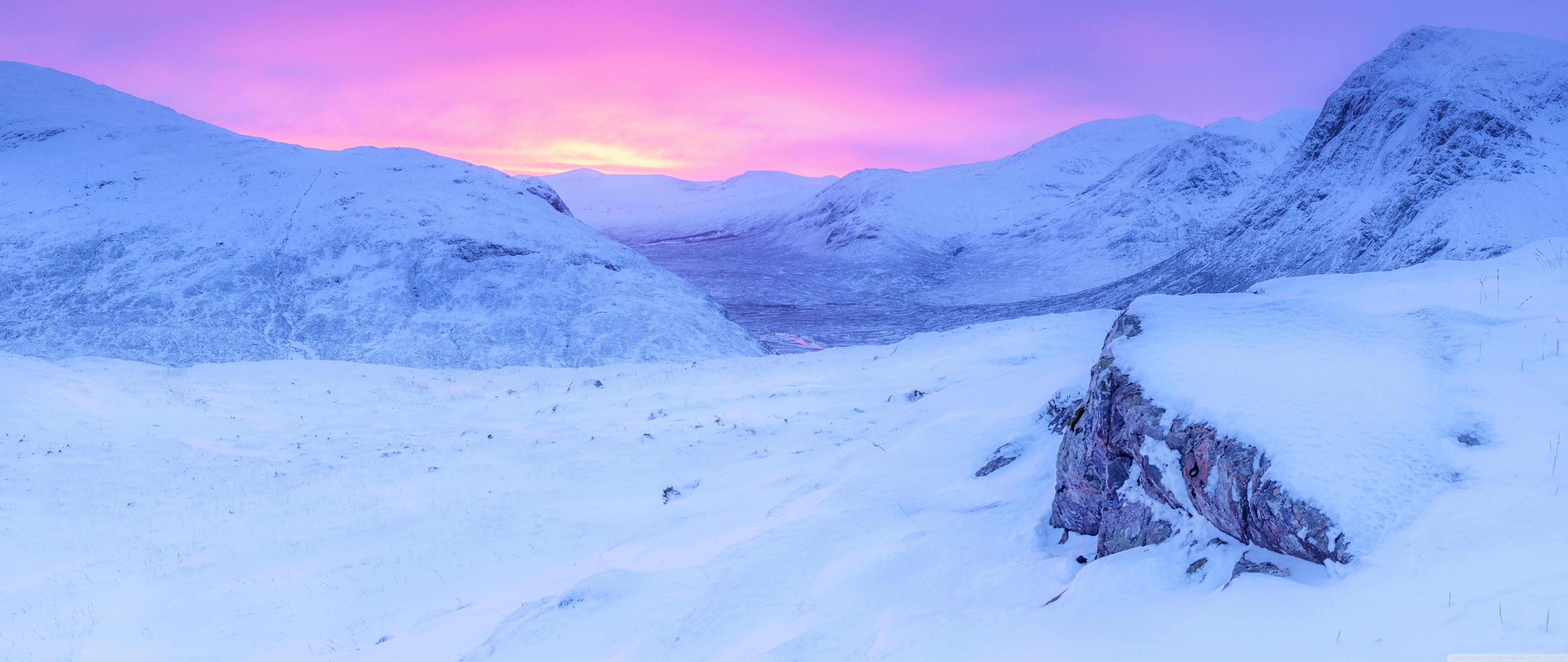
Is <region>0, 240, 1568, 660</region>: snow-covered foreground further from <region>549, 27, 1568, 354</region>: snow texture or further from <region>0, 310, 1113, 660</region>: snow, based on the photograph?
<region>549, 27, 1568, 354</region>: snow texture

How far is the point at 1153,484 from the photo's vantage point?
216 inches

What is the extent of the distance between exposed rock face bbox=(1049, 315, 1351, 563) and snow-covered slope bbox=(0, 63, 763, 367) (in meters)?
26.3

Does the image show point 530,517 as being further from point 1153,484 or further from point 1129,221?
point 1129,221

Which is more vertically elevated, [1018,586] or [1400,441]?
[1400,441]

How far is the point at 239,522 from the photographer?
38.3 feet

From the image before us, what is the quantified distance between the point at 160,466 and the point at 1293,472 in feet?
57.9

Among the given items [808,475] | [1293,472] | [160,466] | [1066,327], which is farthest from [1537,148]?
[160,466]

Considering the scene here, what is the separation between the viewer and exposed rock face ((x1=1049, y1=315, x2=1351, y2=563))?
4.25m

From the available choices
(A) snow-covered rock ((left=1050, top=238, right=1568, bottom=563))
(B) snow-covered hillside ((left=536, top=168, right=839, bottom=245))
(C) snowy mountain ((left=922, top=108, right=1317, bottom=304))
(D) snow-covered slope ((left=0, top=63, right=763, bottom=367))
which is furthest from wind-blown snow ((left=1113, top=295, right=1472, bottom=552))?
(B) snow-covered hillside ((left=536, top=168, right=839, bottom=245))

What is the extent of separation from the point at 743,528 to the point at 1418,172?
34734 millimetres

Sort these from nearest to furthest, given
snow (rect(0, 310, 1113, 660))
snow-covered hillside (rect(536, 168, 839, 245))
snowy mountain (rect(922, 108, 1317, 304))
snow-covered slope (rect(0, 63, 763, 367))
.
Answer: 1. snow (rect(0, 310, 1113, 660))
2. snow-covered slope (rect(0, 63, 763, 367))
3. snowy mountain (rect(922, 108, 1317, 304))
4. snow-covered hillside (rect(536, 168, 839, 245))

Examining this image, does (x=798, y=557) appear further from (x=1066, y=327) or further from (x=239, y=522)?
(x=1066, y=327)

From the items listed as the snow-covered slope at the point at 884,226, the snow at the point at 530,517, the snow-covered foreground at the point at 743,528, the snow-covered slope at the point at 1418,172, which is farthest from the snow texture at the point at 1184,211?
the snow at the point at 530,517

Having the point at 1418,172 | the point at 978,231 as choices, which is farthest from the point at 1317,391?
the point at 978,231
